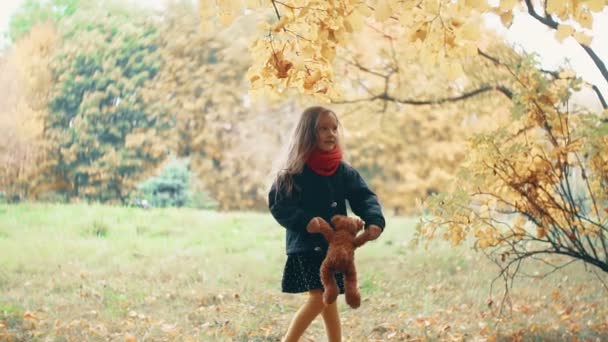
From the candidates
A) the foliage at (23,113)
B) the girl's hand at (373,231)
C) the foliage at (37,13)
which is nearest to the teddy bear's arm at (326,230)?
the girl's hand at (373,231)

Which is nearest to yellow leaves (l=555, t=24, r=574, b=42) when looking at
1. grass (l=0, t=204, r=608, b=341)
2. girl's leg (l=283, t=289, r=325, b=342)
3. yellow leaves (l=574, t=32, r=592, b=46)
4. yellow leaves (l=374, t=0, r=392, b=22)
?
yellow leaves (l=574, t=32, r=592, b=46)

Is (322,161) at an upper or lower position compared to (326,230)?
upper

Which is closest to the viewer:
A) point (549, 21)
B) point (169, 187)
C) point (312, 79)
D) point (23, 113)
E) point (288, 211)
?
point (312, 79)

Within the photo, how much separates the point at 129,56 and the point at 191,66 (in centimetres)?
53

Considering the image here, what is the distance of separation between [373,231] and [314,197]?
21 centimetres

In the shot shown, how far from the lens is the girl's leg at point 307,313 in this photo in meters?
2.02

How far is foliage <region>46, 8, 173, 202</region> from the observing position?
4.25 meters

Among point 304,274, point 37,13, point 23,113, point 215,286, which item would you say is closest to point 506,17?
point 304,274

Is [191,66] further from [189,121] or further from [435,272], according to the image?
[435,272]

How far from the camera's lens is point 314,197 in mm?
2035

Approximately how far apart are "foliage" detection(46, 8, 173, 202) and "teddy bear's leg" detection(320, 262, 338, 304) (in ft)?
9.33

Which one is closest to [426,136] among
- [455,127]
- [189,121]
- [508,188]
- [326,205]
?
[455,127]

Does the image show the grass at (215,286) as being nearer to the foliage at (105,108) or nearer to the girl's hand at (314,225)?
the foliage at (105,108)

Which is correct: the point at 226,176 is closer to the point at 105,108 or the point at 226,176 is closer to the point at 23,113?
the point at 105,108
